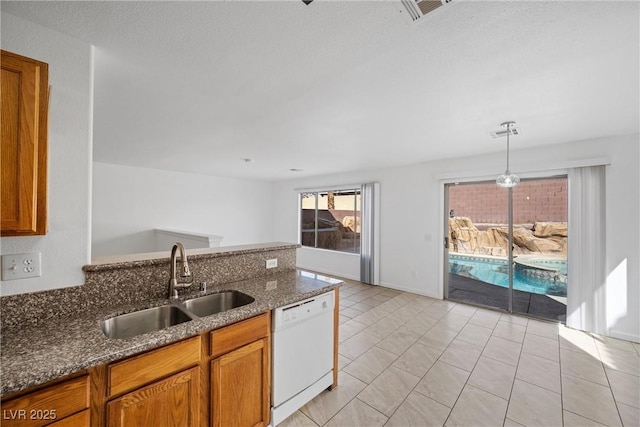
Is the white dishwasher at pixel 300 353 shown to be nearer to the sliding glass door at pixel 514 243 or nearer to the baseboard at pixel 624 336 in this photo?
the sliding glass door at pixel 514 243

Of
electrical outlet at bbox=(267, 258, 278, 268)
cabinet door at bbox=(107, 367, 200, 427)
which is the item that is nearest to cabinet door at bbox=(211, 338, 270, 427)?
cabinet door at bbox=(107, 367, 200, 427)

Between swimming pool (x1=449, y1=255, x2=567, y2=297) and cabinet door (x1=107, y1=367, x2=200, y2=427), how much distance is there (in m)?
4.36

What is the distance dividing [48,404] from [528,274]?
17.2 feet

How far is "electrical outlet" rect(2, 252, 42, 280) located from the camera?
1.25 meters

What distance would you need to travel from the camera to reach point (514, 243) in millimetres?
3910

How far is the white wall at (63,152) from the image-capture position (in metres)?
1.33

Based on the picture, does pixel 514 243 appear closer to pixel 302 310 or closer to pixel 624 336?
pixel 624 336

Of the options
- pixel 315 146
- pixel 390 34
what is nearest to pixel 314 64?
pixel 390 34

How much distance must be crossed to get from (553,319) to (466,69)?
12.3ft

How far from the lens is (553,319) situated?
11.7ft

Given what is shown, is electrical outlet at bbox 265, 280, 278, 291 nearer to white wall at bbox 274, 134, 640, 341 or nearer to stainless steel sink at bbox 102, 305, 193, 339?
stainless steel sink at bbox 102, 305, 193, 339

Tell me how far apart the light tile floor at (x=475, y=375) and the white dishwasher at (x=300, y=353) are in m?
0.15

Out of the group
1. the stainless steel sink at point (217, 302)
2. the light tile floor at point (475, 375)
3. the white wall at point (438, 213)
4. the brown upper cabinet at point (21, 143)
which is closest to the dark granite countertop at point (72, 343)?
the stainless steel sink at point (217, 302)

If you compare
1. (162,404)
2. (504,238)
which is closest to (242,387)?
(162,404)
